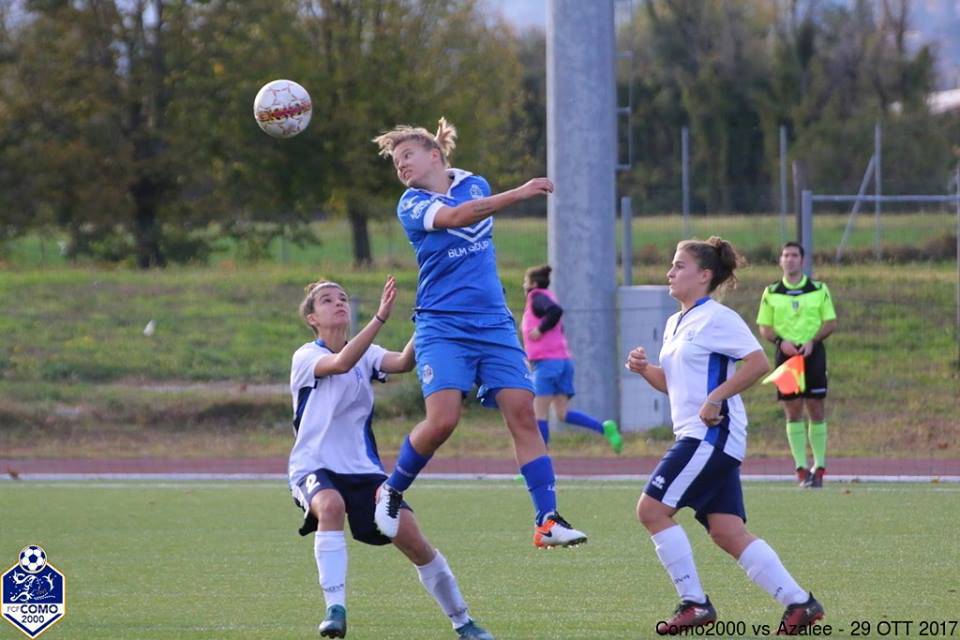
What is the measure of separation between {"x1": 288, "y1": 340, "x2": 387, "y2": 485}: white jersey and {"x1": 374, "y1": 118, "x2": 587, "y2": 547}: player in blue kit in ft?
1.08

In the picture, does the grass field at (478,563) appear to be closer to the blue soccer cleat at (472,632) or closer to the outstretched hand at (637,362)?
the blue soccer cleat at (472,632)

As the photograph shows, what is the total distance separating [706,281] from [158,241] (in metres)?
22.7

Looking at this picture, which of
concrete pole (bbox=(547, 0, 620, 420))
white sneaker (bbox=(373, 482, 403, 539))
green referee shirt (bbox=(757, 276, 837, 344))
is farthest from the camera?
concrete pole (bbox=(547, 0, 620, 420))

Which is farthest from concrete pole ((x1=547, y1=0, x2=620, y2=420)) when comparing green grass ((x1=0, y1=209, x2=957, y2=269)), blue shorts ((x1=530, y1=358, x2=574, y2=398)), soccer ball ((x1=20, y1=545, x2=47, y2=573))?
soccer ball ((x1=20, y1=545, x2=47, y2=573))

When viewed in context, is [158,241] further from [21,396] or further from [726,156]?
[726,156]

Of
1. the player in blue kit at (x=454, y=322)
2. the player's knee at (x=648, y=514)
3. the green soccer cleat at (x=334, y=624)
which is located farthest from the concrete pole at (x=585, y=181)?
the green soccer cleat at (x=334, y=624)

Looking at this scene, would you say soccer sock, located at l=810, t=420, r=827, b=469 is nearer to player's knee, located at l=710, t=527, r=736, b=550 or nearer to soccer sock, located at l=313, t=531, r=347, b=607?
player's knee, located at l=710, t=527, r=736, b=550

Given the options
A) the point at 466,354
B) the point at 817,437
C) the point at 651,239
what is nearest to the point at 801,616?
the point at 466,354

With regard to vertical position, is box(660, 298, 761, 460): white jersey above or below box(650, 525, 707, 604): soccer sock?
above

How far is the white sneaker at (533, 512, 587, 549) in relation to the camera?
6746 millimetres

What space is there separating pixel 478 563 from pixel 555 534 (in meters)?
2.32

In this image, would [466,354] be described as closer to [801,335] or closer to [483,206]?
[483,206]

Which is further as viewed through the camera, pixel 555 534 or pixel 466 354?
pixel 466 354

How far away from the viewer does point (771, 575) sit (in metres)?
6.41
